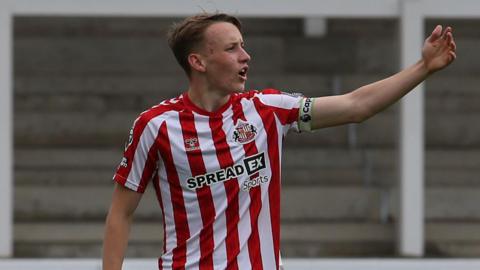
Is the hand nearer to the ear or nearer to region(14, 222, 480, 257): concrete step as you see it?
the ear

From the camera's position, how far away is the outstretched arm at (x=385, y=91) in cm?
322

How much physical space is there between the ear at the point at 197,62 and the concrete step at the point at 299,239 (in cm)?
624

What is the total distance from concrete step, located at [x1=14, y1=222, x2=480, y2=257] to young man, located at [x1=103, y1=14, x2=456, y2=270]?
20.2 ft

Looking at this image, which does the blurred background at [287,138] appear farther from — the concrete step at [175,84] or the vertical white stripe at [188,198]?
the vertical white stripe at [188,198]

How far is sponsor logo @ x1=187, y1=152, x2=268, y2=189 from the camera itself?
11.4 feet

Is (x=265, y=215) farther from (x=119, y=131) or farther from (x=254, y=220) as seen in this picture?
(x=119, y=131)

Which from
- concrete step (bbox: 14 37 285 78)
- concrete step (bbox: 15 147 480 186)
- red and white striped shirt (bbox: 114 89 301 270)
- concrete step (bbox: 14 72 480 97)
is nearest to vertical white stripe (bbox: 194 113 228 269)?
red and white striped shirt (bbox: 114 89 301 270)

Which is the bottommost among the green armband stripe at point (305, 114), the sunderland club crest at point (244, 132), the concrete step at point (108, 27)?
the sunderland club crest at point (244, 132)

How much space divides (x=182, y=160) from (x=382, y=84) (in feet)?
2.11

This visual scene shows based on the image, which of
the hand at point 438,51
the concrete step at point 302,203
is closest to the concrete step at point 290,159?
the concrete step at point 302,203

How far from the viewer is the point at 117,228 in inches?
140
